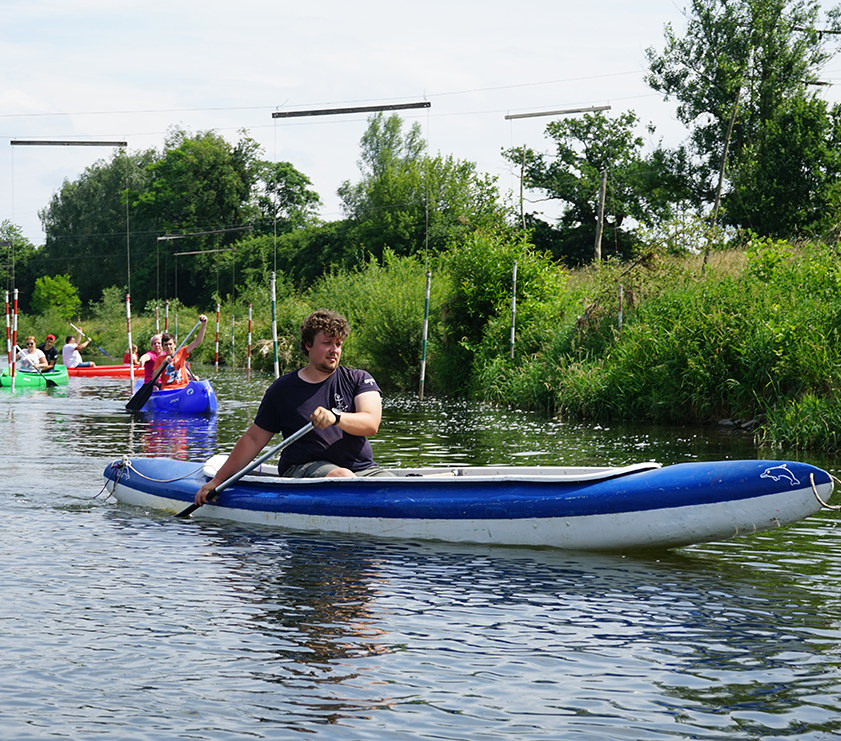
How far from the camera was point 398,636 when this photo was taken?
495 cm

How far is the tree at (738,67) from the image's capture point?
3722cm

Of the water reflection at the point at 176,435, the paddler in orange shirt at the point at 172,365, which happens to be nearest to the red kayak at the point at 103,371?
the paddler in orange shirt at the point at 172,365

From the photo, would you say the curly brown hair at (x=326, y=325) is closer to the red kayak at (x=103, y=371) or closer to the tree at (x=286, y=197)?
the red kayak at (x=103, y=371)

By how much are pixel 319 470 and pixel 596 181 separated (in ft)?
130

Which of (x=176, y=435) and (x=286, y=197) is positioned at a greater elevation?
(x=286, y=197)

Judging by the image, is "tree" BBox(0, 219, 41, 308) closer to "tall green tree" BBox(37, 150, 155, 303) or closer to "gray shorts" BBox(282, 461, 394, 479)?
"tall green tree" BBox(37, 150, 155, 303)

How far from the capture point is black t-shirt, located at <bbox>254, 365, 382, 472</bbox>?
6973 millimetres

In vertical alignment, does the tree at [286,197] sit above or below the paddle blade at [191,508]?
above

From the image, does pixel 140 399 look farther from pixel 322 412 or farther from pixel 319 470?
pixel 322 412

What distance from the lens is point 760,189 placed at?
105 feet

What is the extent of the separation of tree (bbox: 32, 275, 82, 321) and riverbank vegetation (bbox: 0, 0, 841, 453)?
144mm

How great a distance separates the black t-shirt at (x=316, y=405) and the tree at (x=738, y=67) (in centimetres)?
3207

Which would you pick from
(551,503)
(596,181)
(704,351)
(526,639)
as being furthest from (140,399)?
(596,181)

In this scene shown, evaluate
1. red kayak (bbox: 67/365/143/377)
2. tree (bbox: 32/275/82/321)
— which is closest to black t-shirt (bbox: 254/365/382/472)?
red kayak (bbox: 67/365/143/377)
